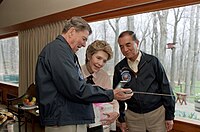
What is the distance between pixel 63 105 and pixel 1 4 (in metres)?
5.62

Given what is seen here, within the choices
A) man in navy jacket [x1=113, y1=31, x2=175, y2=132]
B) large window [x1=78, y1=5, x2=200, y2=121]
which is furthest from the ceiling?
man in navy jacket [x1=113, y1=31, x2=175, y2=132]

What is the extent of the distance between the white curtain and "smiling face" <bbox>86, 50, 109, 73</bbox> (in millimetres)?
2008

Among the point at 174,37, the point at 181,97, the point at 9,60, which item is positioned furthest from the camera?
the point at 9,60

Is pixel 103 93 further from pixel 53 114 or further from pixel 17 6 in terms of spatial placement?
pixel 17 6

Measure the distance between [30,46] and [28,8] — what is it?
795 millimetres

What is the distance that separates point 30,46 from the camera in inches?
183

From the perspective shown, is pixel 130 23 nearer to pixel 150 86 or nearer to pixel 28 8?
pixel 150 86

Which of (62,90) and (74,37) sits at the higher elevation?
(74,37)

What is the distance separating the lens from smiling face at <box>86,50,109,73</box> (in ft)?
5.88

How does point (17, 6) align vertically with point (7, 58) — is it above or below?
above

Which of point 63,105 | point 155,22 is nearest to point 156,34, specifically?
point 155,22

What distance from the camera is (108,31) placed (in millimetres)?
3154

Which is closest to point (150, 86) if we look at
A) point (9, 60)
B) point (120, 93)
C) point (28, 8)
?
point (120, 93)

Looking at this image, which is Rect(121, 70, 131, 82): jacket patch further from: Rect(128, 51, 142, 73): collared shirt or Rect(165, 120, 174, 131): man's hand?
Rect(165, 120, 174, 131): man's hand
